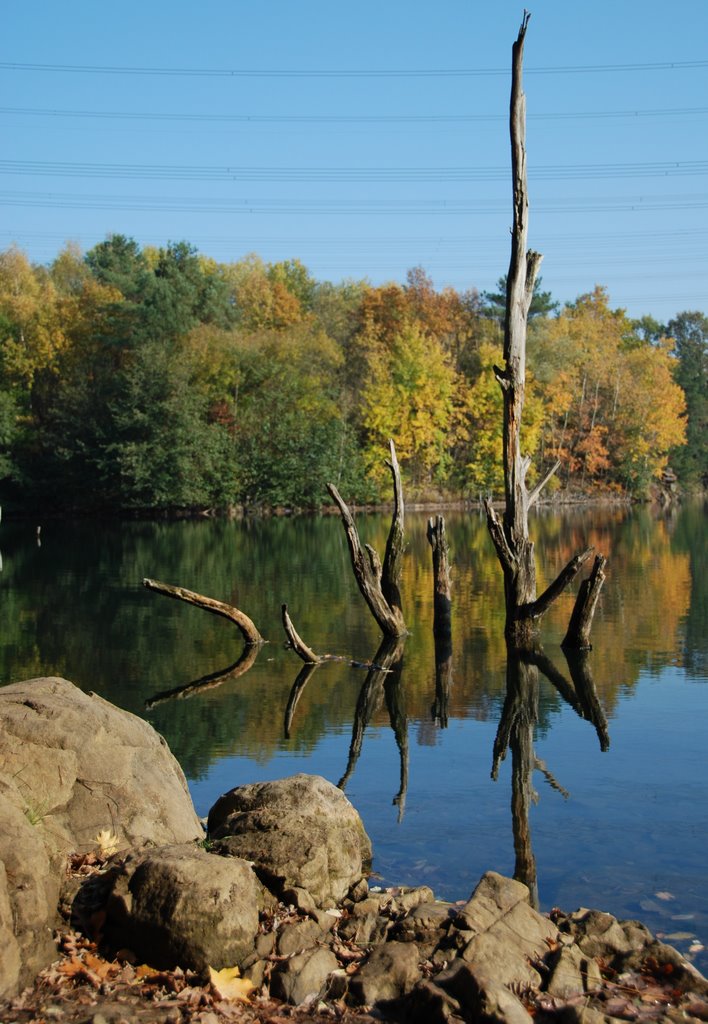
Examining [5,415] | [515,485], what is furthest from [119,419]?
[515,485]

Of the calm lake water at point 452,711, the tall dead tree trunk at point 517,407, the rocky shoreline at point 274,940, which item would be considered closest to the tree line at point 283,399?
the calm lake water at point 452,711

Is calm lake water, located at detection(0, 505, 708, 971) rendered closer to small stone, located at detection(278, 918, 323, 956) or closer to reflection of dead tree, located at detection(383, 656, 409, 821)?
reflection of dead tree, located at detection(383, 656, 409, 821)

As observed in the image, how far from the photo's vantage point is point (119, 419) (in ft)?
185

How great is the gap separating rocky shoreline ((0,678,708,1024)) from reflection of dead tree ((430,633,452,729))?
6.80 m

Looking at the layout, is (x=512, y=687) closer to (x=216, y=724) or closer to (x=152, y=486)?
(x=216, y=724)

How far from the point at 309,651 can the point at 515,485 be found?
4.35 metres

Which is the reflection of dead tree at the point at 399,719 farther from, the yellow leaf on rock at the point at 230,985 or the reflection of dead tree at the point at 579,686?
the yellow leaf on rock at the point at 230,985

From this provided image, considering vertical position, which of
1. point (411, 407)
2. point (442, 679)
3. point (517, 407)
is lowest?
point (442, 679)

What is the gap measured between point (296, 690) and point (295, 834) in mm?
8544

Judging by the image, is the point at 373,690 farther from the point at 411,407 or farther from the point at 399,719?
the point at 411,407

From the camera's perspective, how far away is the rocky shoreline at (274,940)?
5625mm

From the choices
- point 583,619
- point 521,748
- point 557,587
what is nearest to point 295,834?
point 521,748

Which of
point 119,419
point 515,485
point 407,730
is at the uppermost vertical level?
point 119,419

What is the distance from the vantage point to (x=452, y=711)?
14562 mm
